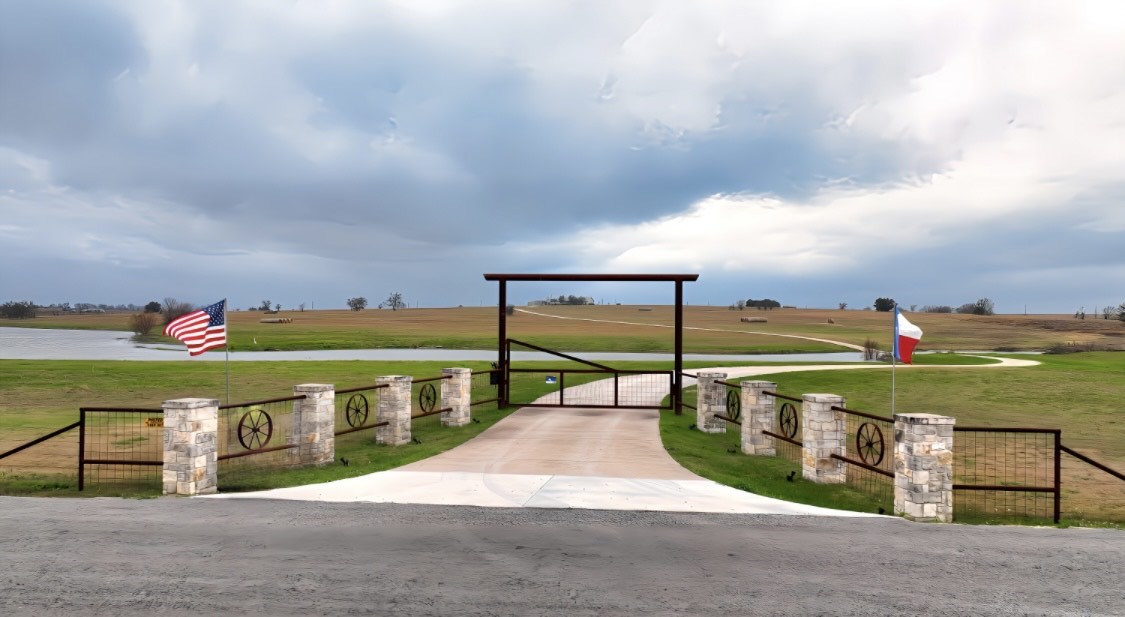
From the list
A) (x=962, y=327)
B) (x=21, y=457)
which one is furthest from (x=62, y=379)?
(x=962, y=327)

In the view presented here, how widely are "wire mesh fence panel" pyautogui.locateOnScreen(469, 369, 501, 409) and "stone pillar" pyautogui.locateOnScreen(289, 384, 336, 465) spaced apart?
229 inches

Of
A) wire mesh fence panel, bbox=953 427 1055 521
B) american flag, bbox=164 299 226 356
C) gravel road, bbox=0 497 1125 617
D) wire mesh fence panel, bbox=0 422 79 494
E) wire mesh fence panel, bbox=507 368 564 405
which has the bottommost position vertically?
wire mesh fence panel, bbox=953 427 1055 521

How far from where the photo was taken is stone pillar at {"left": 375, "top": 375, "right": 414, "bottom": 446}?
16609 mm

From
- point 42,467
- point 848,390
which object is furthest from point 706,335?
point 42,467

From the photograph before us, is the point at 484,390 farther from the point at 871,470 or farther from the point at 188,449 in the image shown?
the point at 871,470

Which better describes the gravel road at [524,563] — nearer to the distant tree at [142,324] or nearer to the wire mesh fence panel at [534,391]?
the wire mesh fence panel at [534,391]

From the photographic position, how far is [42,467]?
14484mm

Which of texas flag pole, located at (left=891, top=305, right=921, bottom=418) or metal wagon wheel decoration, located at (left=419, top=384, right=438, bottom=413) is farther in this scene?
metal wagon wheel decoration, located at (left=419, top=384, right=438, bottom=413)

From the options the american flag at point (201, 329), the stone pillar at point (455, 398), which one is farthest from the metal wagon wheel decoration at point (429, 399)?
the american flag at point (201, 329)

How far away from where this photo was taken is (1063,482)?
50.5 ft

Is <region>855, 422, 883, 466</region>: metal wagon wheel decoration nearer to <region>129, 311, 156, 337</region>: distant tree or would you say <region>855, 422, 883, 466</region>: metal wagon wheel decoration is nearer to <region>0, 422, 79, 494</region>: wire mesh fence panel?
<region>0, 422, 79, 494</region>: wire mesh fence panel

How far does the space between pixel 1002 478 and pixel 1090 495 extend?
1883 millimetres

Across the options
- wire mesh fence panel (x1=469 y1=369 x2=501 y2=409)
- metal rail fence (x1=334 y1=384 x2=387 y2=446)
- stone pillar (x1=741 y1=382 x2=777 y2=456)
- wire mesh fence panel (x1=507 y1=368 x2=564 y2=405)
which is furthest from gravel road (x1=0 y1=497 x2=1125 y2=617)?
wire mesh fence panel (x1=507 y1=368 x2=564 y2=405)

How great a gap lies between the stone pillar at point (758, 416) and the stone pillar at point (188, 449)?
38.6 feet
